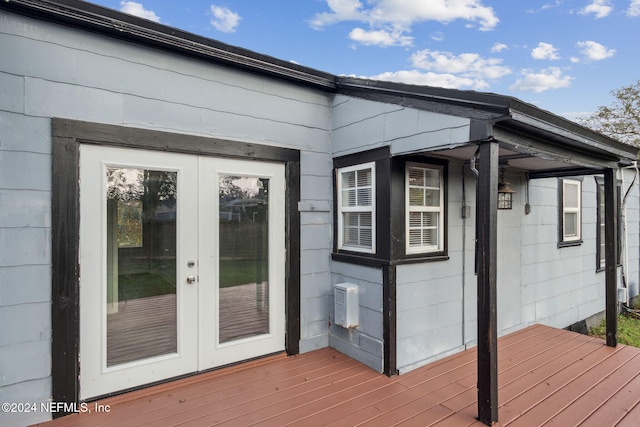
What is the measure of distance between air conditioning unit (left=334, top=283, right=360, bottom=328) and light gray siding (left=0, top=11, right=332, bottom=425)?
1.83m

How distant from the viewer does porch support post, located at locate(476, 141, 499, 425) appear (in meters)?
2.31

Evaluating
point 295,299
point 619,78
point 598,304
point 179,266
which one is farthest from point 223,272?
point 619,78

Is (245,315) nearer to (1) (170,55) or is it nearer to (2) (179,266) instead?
(2) (179,266)

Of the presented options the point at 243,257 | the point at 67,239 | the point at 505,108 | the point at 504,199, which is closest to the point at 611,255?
the point at 504,199

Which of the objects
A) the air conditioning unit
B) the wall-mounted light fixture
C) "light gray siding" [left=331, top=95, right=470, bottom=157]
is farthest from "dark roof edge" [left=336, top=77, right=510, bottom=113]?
the wall-mounted light fixture

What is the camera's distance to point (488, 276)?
233 cm

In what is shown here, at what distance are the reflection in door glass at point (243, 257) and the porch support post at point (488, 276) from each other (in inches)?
80.0

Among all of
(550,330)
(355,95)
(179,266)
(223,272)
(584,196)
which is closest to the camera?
(179,266)

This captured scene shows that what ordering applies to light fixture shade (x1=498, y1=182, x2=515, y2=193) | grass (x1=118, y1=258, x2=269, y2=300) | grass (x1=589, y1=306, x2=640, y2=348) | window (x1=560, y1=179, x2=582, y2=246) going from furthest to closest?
window (x1=560, y1=179, x2=582, y2=246)
grass (x1=589, y1=306, x2=640, y2=348)
light fixture shade (x1=498, y1=182, x2=515, y2=193)
grass (x1=118, y1=258, x2=269, y2=300)

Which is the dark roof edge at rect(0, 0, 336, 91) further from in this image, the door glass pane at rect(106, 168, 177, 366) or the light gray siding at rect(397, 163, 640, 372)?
the light gray siding at rect(397, 163, 640, 372)

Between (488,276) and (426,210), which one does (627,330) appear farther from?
(488,276)

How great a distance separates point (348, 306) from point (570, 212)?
14.1 feet

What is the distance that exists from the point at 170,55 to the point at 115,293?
6.84 feet

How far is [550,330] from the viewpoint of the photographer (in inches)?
172
